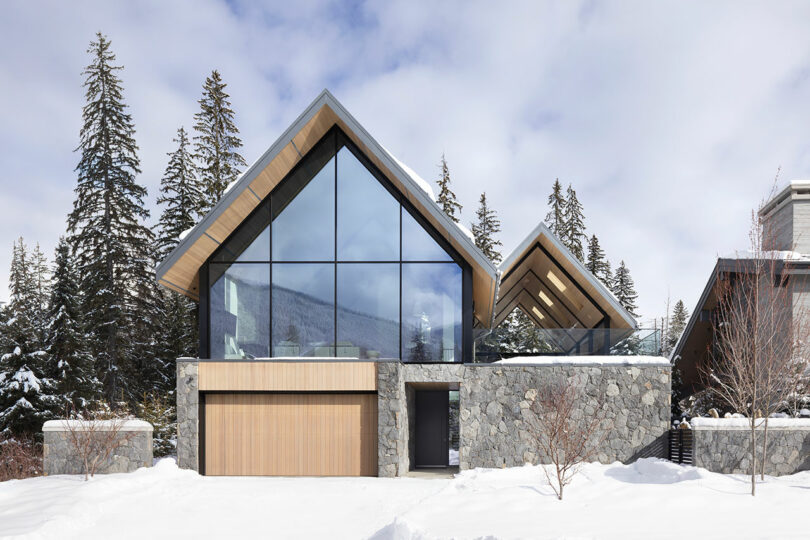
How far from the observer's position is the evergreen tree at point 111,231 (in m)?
23.2

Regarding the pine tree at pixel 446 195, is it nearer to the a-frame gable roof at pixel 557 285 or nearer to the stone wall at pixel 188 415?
the a-frame gable roof at pixel 557 285

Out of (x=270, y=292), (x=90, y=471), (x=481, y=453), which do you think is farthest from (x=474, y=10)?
(x=90, y=471)

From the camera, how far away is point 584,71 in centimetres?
1351

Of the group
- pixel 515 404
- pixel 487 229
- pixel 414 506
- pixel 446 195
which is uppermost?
pixel 446 195

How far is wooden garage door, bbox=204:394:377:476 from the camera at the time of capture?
1325cm

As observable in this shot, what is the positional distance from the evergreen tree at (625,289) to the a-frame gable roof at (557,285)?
17996 millimetres

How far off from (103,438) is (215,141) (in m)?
17.3

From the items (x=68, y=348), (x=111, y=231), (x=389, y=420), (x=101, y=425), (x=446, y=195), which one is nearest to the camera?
(x=101, y=425)

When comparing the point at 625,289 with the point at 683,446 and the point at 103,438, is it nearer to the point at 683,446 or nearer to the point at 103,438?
the point at 683,446

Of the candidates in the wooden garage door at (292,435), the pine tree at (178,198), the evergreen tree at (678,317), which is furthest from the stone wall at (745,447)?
the evergreen tree at (678,317)

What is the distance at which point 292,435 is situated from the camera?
43.8ft

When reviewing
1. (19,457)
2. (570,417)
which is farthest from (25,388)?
(570,417)

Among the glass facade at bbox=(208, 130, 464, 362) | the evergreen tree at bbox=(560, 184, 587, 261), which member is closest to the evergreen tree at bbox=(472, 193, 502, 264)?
the evergreen tree at bbox=(560, 184, 587, 261)

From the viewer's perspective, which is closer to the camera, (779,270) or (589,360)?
(589,360)
